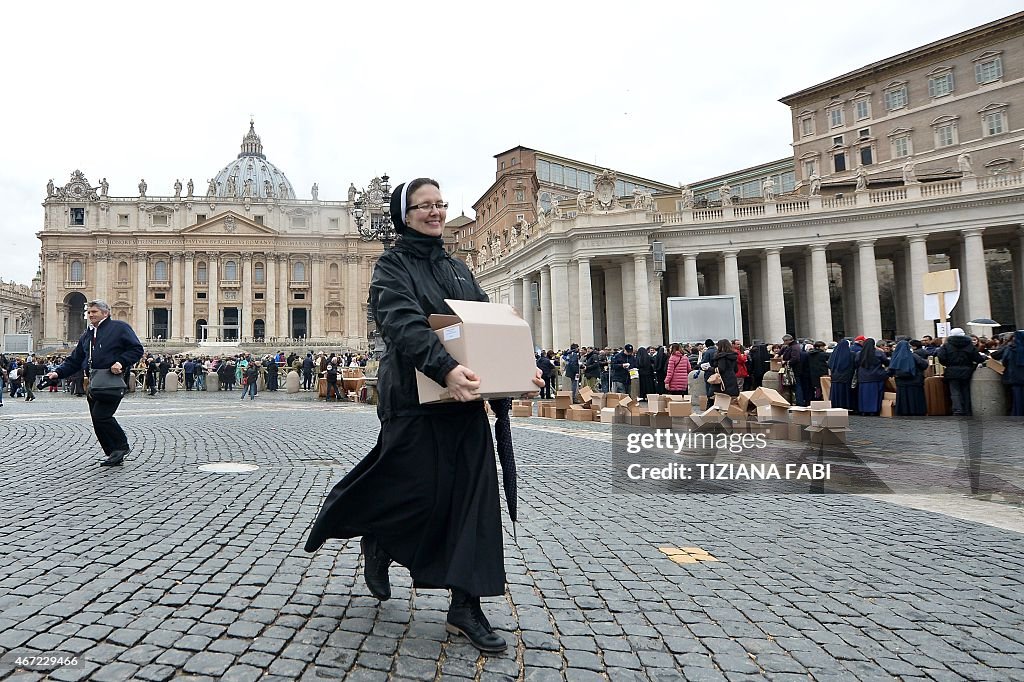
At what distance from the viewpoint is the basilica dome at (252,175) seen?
97125mm

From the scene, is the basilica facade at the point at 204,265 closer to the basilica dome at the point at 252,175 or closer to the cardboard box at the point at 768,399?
the basilica dome at the point at 252,175

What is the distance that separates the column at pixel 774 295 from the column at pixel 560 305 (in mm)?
11434

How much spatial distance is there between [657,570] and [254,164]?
116375 mm

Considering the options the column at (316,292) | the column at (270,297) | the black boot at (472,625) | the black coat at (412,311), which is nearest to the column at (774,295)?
the black coat at (412,311)

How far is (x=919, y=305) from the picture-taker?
106 feet

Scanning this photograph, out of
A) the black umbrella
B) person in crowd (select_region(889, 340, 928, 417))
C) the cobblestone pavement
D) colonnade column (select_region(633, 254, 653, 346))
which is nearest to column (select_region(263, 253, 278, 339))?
colonnade column (select_region(633, 254, 653, 346))

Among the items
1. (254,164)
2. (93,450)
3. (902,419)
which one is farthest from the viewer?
(254,164)

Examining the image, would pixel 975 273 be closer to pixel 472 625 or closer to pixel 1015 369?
pixel 1015 369

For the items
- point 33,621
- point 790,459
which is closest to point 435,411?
point 33,621

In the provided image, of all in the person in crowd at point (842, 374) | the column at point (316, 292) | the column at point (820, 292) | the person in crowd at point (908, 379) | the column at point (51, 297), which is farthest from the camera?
the column at point (316, 292)

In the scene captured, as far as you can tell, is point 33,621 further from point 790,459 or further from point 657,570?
point 790,459

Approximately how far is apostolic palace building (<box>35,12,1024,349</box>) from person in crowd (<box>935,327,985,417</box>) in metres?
10.6

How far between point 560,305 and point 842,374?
20934 millimetres

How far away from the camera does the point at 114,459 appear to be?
272 inches
